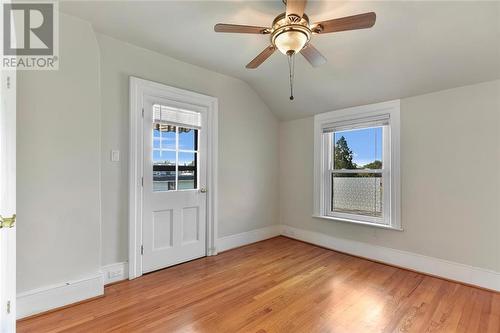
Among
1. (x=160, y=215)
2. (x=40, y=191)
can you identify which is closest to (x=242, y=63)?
(x=160, y=215)

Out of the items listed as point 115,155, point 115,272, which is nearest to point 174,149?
point 115,155

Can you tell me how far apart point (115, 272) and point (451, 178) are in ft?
12.5

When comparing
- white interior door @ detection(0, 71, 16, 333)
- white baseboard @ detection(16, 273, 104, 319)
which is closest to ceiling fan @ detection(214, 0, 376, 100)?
white interior door @ detection(0, 71, 16, 333)

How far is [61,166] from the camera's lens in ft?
7.04

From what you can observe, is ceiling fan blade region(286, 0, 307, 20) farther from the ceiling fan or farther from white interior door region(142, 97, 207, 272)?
white interior door region(142, 97, 207, 272)

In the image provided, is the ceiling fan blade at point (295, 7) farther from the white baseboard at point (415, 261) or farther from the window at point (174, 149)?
the white baseboard at point (415, 261)

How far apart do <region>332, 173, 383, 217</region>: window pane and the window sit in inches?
83.9

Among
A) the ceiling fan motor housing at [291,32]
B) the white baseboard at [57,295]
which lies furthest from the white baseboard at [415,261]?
the white baseboard at [57,295]

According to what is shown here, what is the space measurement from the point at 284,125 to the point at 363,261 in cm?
248

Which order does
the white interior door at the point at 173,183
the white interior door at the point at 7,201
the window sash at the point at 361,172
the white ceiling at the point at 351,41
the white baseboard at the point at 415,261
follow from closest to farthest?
the white interior door at the point at 7,201, the white ceiling at the point at 351,41, the white baseboard at the point at 415,261, the white interior door at the point at 173,183, the window sash at the point at 361,172

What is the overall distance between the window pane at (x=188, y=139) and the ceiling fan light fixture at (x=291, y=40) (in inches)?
68.3

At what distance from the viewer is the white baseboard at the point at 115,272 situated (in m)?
2.48

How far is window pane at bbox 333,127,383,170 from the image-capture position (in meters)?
3.30

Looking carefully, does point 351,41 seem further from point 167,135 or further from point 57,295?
point 57,295
